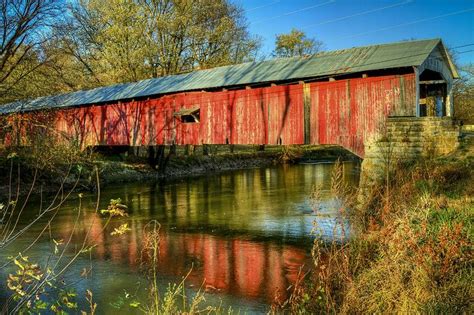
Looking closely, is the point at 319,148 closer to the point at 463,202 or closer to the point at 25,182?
the point at 25,182

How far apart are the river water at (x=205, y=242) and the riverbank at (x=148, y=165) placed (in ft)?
6.42

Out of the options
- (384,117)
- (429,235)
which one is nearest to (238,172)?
(384,117)

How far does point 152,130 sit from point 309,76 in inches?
283

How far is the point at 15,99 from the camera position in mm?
15117

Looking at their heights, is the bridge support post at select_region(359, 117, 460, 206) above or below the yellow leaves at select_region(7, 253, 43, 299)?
above

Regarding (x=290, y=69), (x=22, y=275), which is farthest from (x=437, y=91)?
(x=22, y=275)

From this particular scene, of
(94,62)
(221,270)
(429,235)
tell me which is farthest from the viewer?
(94,62)

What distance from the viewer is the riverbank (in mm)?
17516

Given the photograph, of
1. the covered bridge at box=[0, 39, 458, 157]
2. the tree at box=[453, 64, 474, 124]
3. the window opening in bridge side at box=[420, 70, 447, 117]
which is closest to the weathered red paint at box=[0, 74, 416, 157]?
the covered bridge at box=[0, 39, 458, 157]

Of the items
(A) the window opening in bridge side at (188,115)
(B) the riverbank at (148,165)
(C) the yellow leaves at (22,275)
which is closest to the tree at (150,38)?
(B) the riverbank at (148,165)

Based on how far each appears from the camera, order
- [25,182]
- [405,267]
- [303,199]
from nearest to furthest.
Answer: [405,267] → [303,199] → [25,182]

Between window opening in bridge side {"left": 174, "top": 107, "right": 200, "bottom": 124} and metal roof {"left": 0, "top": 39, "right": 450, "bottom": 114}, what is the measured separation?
28.8 inches

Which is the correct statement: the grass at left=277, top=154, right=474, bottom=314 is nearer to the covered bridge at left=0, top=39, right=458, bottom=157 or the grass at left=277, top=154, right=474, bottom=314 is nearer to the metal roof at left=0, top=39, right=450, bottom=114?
the covered bridge at left=0, top=39, right=458, bottom=157

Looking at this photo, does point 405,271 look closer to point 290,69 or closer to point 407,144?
point 407,144
